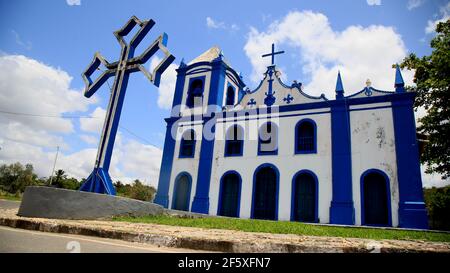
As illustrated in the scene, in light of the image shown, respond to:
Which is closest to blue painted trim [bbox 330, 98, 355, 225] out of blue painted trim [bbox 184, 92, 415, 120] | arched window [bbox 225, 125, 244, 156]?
blue painted trim [bbox 184, 92, 415, 120]

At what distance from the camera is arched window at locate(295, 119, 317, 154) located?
12786 millimetres

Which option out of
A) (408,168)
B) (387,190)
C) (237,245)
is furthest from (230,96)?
(237,245)

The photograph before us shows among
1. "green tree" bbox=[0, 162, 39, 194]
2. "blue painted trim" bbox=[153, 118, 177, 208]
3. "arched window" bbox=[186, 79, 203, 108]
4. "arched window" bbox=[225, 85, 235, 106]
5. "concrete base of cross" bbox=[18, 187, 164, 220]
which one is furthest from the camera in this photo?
"green tree" bbox=[0, 162, 39, 194]

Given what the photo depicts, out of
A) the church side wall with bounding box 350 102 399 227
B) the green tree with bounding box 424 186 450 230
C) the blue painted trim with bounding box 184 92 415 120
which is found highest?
the blue painted trim with bounding box 184 92 415 120

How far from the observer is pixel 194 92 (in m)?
16.3

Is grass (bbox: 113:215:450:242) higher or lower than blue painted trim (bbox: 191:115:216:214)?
lower

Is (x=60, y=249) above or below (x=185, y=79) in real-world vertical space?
below

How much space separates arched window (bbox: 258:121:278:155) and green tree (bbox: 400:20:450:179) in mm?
7219

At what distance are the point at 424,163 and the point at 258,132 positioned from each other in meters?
8.90

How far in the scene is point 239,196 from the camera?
526 inches

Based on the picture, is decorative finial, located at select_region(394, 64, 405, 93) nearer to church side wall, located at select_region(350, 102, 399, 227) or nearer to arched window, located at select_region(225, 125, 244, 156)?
church side wall, located at select_region(350, 102, 399, 227)

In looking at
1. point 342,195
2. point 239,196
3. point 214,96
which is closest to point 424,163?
point 342,195

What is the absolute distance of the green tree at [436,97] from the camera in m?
12.6
